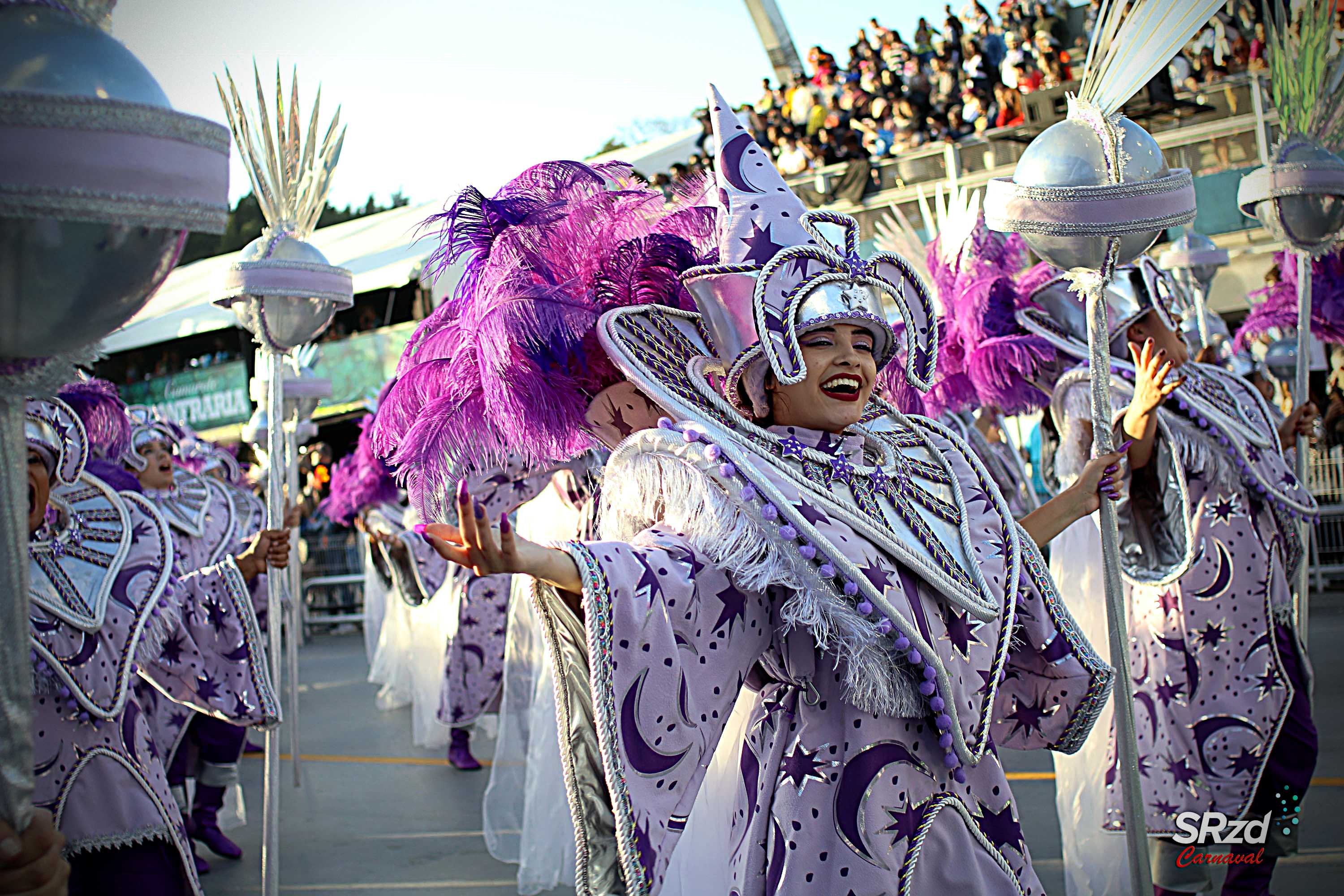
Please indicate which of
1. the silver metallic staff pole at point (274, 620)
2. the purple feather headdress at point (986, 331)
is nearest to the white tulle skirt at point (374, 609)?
the silver metallic staff pole at point (274, 620)

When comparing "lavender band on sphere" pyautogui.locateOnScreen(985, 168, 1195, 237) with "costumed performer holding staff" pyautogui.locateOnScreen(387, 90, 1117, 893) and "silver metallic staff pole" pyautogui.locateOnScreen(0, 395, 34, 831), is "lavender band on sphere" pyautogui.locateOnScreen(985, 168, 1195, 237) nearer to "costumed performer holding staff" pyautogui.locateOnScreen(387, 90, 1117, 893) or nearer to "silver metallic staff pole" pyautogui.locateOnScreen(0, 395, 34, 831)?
"costumed performer holding staff" pyautogui.locateOnScreen(387, 90, 1117, 893)

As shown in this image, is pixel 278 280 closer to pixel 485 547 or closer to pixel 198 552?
pixel 198 552

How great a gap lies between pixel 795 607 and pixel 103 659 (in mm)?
1948

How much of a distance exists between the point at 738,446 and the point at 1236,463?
230cm

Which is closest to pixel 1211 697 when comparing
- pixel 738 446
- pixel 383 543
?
pixel 738 446

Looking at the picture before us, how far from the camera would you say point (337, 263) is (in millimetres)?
13523

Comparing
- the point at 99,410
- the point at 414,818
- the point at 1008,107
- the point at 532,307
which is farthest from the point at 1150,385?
the point at 1008,107

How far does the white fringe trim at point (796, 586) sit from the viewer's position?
6.45 ft

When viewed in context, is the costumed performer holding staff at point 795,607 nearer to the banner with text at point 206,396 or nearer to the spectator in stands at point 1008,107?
the spectator in stands at point 1008,107

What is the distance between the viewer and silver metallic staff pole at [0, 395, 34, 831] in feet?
3.64

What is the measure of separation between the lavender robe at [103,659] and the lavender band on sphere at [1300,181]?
11.9 feet

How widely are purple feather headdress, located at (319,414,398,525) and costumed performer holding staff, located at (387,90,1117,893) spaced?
5.58 meters

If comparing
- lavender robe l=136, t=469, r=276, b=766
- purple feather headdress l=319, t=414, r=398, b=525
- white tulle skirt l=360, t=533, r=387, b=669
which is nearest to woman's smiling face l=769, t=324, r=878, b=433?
lavender robe l=136, t=469, r=276, b=766

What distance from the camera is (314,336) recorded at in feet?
13.6
